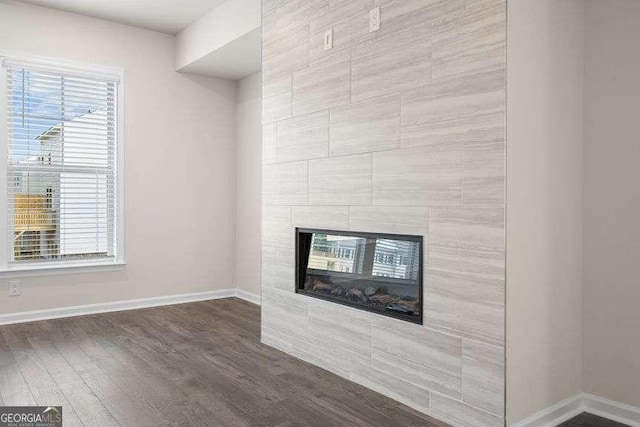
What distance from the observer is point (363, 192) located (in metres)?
2.97

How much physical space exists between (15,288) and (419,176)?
3906 millimetres

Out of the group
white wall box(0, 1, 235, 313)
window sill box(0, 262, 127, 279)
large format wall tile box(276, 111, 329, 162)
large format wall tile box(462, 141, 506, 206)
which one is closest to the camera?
large format wall tile box(462, 141, 506, 206)

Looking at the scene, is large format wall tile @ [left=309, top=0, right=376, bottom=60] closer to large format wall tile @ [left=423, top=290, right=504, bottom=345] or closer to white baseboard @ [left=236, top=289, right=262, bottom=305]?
large format wall tile @ [left=423, top=290, right=504, bottom=345]

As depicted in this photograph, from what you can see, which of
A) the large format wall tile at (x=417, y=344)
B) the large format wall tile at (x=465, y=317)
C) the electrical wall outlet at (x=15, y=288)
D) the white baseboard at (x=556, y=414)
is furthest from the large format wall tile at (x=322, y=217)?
the electrical wall outlet at (x=15, y=288)

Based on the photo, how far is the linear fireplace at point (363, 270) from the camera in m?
2.71

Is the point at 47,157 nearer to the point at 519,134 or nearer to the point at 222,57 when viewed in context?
the point at 222,57

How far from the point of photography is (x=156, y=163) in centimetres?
529

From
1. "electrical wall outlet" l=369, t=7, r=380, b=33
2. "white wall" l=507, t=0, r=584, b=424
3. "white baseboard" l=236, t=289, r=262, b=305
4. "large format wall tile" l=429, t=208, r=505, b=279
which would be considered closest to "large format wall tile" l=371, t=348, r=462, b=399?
"white wall" l=507, t=0, r=584, b=424

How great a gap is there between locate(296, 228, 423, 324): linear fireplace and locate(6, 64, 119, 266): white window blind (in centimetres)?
255

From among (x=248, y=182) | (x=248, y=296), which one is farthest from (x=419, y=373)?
(x=248, y=182)

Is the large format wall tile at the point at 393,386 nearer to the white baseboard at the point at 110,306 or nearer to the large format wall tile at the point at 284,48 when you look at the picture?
the large format wall tile at the point at 284,48

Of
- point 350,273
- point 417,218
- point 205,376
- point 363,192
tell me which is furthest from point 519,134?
point 205,376

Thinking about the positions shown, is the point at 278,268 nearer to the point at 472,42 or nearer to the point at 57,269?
the point at 472,42

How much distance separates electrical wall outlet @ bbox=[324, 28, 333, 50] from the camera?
3.21 metres
